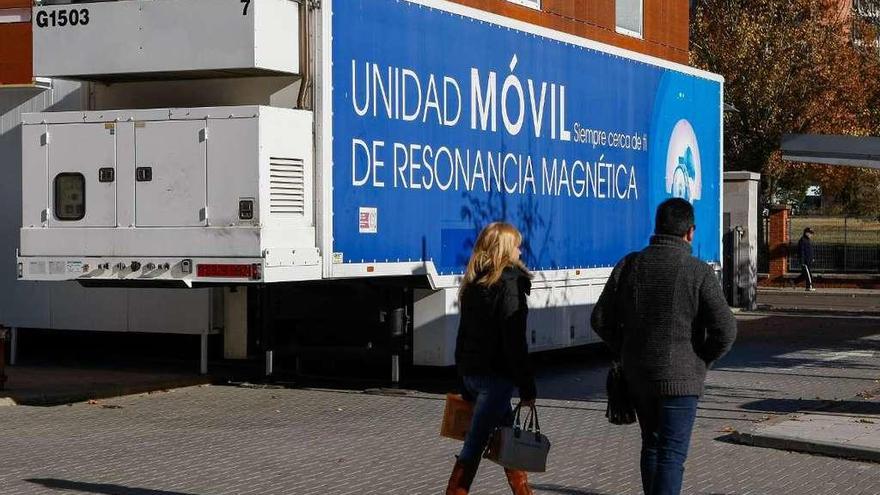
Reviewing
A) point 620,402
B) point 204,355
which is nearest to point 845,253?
point 204,355

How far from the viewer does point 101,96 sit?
14.8 m

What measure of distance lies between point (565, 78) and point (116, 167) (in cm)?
613

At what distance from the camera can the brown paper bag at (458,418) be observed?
8.51 meters

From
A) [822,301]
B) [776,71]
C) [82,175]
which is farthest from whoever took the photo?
[776,71]

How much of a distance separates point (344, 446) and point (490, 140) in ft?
17.7

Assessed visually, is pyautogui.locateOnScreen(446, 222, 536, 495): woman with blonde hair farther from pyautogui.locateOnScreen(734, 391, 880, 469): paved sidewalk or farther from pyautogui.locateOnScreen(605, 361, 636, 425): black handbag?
pyautogui.locateOnScreen(734, 391, 880, 469): paved sidewalk

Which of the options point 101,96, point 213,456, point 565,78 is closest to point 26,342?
point 101,96

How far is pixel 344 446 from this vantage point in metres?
12.1

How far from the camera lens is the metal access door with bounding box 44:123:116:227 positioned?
1405cm

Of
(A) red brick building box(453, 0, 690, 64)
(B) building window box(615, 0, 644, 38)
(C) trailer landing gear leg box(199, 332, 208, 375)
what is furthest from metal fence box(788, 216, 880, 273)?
(C) trailer landing gear leg box(199, 332, 208, 375)

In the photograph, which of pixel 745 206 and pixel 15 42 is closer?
pixel 15 42

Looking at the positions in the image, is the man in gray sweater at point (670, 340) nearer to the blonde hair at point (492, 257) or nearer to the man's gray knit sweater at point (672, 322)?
the man's gray knit sweater at point (672, 322)

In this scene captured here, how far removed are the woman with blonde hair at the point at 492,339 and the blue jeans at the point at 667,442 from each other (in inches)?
36.5

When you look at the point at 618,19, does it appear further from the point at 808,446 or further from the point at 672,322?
the point at 672,322
